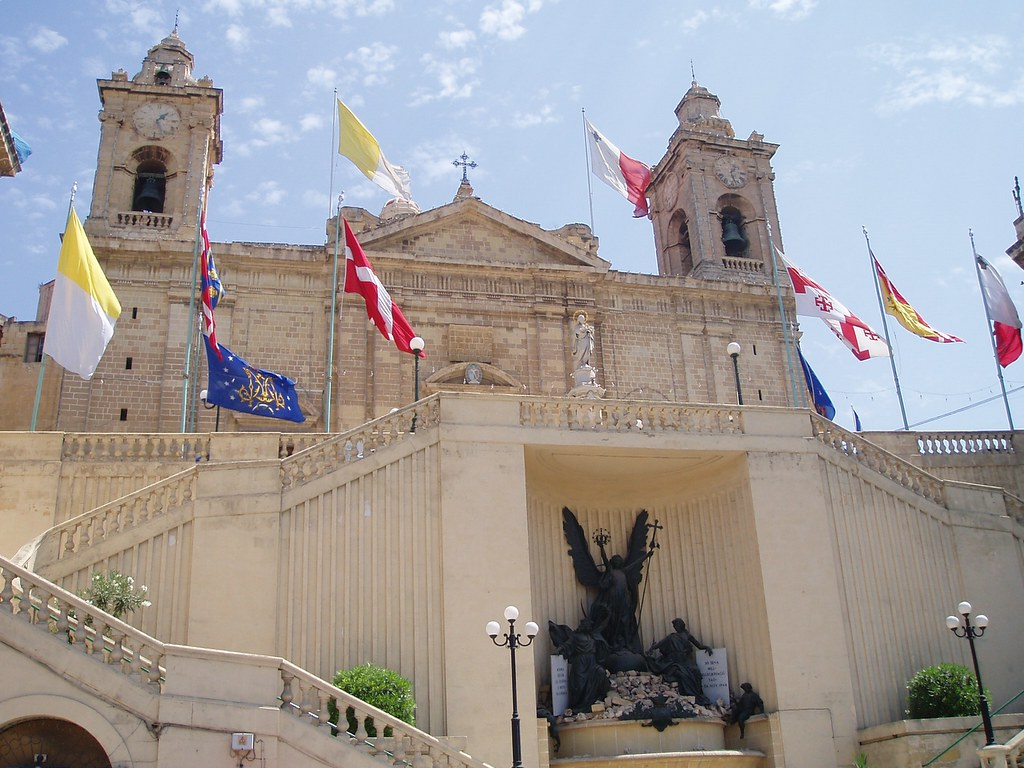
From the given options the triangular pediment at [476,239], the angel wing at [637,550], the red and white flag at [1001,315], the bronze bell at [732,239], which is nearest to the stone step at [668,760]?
the angel wing at [637,550]

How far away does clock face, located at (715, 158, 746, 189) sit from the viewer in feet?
123

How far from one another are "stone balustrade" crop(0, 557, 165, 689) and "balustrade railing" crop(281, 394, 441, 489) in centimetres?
461

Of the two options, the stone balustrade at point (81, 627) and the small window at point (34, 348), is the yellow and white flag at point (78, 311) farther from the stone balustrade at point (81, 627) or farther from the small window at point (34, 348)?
the small window at point (34, 348)

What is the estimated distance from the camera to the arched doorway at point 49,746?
44.2 ft

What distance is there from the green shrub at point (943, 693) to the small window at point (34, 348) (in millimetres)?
24506

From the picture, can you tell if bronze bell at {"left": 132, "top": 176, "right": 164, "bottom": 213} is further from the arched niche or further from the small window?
the arched niche

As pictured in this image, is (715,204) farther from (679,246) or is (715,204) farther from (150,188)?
(150,188)

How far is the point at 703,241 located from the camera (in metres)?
36.0

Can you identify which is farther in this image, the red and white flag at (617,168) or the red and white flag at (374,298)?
the red and white flag at (617,168)

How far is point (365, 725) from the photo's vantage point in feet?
46.9

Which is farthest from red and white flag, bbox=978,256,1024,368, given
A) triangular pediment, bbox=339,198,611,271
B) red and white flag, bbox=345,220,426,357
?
red and white flag, bbox=345,220,426,357

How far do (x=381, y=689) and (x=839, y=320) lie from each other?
16348 millimetres

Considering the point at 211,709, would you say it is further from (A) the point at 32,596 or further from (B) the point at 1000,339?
(B) the point at 1000,339

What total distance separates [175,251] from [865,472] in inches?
763
